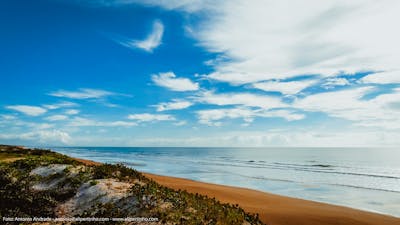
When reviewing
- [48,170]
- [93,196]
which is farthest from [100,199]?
[48,170]

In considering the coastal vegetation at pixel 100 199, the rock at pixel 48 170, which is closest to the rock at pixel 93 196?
the coastal vegetation at pixel 100 199

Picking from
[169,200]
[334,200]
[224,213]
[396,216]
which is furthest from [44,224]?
[334,200]

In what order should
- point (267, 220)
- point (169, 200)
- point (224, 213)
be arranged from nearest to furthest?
point (224, 213)
point (169, 200)
point (267, 220)

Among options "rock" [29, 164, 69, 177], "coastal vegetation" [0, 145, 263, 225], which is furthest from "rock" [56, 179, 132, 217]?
"rock" [29, 164, 69, 177]

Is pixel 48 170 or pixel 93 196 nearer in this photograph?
pixel 93 196

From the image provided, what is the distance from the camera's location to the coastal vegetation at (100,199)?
9547 mm

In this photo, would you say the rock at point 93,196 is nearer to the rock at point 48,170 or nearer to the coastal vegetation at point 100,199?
the coastal vegetation at point 100,199

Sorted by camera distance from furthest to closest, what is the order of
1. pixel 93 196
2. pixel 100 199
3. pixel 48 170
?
pixel 48 170
pixel 93 196
pixel 100 199

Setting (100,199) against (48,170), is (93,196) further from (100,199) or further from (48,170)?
(48,170)

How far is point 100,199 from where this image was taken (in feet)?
36.7

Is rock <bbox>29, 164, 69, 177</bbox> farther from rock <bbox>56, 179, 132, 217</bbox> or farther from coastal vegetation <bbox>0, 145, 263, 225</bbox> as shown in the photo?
rock <bbox>56, 179, 132, 217</bbox>

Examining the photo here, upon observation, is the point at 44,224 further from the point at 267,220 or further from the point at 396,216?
the point at 396,216

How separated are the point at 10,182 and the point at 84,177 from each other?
359cm

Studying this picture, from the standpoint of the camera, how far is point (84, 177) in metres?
13.5
